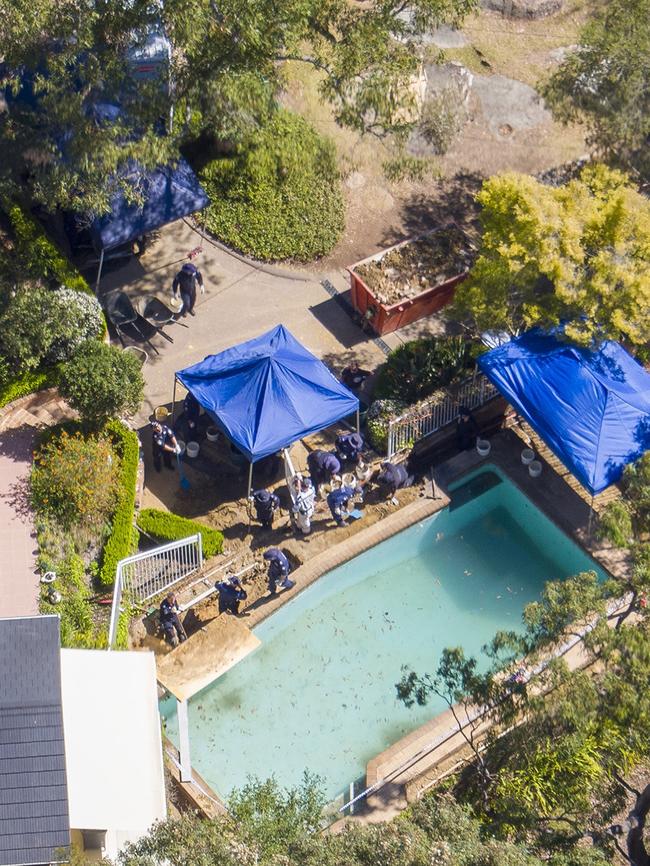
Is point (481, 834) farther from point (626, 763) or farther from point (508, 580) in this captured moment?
point (508, 580)

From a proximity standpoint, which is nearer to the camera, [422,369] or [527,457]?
[527,457]

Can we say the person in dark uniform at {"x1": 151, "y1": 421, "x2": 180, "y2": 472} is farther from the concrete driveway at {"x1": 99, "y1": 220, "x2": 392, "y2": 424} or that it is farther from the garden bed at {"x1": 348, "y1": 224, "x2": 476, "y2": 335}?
the garden bed at {"x1": 348, "y1": 224, "x2": 476, "y2": 335}

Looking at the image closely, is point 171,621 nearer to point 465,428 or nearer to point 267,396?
point 267,396

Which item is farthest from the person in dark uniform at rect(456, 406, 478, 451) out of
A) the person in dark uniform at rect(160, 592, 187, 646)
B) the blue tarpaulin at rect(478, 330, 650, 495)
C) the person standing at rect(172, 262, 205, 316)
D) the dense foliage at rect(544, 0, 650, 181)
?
the dense foliage at rect(544, 0, 650, 181)

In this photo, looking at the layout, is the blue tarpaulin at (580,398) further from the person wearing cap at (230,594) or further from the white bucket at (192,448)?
the person wearing cap at (230,594)

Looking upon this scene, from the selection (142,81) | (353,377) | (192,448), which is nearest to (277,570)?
(192,448)

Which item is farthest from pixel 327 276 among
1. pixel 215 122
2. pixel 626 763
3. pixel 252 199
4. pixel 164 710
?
pixel 626 763
